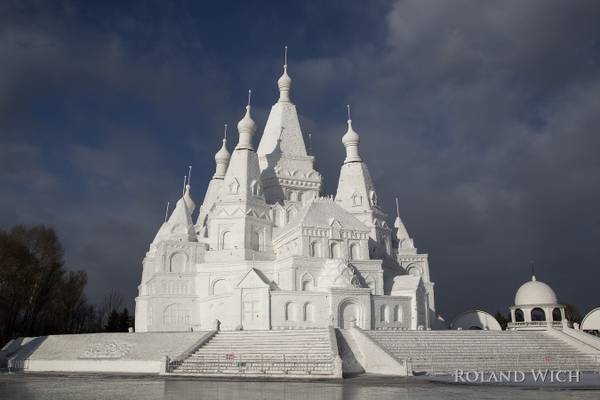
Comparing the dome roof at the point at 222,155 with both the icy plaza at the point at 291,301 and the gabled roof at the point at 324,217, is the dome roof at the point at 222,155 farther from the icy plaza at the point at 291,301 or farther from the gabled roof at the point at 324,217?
the gabled roof at the point at 324,217

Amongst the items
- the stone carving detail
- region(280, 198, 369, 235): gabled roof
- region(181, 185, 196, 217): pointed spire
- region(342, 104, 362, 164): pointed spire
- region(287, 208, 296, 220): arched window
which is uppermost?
region(342, 104, 362, 164): pointed spire

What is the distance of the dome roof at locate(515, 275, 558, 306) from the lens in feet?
133

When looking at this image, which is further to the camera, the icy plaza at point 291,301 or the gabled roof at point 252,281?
the gabled roof at point 252,281

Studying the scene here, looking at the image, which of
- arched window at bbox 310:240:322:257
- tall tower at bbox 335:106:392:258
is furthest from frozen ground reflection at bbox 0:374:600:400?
tall tower at bbox 335:106:392:258

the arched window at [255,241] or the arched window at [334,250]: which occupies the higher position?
the arched window at [255,241]

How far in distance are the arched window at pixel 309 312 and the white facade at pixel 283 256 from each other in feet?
0.22

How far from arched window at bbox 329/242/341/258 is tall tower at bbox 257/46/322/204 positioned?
34.3ft

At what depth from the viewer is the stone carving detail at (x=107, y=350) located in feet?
99.1

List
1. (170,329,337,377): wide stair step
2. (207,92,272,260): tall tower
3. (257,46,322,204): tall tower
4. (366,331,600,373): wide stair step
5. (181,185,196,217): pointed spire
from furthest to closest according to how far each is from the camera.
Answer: (181,185,196,217): pointed spire < (257,46,322,204): tall tower < (207,92,272,260): tall tower < (366,331,600,373): wide stair step < (170,329,337,377): wide stair step

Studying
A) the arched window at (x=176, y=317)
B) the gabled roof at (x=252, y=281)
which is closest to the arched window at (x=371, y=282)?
the gabled roof at (x=252, y=281)

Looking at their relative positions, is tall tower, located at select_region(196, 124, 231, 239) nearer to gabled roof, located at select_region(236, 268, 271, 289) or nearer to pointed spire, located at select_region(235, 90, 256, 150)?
pointed spire, located at select_region(235, 90, 256, 150)

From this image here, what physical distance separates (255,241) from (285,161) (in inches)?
415

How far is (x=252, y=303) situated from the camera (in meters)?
35.9

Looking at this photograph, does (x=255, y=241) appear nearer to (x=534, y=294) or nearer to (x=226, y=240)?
(x=226, y=240)
